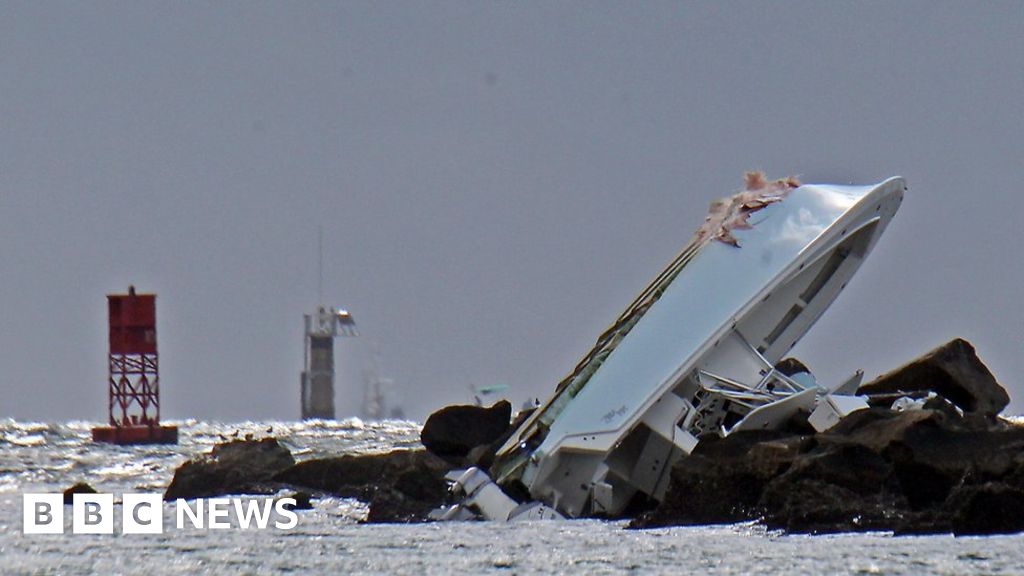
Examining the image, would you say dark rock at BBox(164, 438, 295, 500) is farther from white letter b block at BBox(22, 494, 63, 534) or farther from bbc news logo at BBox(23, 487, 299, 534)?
white letter b block at BBox(22, 494, 63, 534)

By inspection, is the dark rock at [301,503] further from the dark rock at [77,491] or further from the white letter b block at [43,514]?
the dark rock at [77,491]

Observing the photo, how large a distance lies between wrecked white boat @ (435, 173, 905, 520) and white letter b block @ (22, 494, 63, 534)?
25.3ft

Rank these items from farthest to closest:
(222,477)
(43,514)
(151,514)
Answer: (222,477), (43,514), (151,514)

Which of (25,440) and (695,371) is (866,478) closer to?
(695,371)

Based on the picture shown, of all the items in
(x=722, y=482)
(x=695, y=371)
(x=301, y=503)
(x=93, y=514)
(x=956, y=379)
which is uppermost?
(x=695, y=371)

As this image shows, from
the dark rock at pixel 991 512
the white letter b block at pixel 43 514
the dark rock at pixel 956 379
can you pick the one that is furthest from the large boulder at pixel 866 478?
the white letter b block at pixel 43 514

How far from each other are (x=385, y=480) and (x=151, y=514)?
472cm

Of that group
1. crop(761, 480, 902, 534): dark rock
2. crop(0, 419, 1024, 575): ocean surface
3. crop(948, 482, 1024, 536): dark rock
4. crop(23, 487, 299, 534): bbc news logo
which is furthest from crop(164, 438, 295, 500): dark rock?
crop(948, 482, 1024, 536): dark rock

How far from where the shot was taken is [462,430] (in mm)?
43156

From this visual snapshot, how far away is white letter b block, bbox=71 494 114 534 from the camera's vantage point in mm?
36500

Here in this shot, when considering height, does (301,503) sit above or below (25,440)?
above

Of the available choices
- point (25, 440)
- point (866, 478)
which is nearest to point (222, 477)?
point (866, 478)

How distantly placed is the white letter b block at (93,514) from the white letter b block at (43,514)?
32 centimetres

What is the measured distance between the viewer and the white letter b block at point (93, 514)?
120 feet
